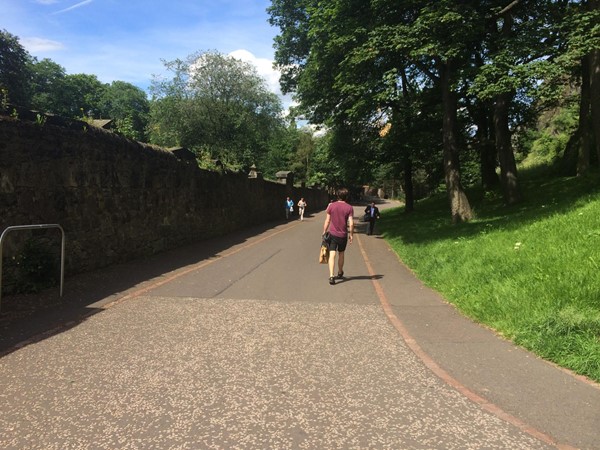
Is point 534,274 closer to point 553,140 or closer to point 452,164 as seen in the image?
point 452,164

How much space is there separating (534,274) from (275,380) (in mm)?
4608

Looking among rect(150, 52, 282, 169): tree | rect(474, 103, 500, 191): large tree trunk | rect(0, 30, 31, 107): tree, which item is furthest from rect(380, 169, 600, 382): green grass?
rect(0, 30, 31, 107): tree

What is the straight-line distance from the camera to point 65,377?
412 centimetres

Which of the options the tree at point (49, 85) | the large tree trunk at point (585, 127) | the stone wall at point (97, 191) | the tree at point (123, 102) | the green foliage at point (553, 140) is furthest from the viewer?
the tree at point (123, 102)

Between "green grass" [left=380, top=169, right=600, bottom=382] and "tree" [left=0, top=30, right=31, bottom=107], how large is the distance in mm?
48213

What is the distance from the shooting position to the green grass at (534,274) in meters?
4.82

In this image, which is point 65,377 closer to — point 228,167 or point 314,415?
point 314,415

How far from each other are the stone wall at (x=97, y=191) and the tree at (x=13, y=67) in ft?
135

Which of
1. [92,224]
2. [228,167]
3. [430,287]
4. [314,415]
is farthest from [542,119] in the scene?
[314,415]

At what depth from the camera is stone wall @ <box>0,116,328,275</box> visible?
732 centimetres

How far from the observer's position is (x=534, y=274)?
680 centimetres

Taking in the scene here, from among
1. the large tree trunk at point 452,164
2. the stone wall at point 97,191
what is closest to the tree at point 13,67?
the stone wall at point 97,191

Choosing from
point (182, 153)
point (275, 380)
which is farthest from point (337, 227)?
point (182, 153)

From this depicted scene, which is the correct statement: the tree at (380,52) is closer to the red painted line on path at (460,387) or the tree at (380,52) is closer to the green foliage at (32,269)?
the red painted line on path at (460,387)
